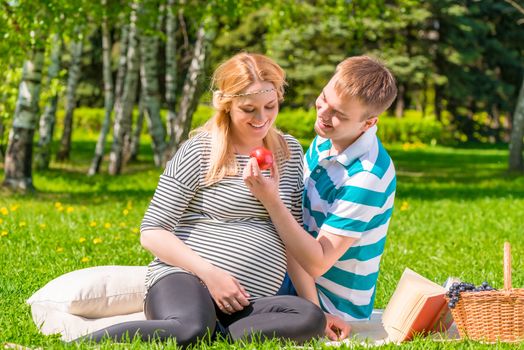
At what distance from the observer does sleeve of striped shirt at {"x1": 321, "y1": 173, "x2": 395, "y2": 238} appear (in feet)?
14.0

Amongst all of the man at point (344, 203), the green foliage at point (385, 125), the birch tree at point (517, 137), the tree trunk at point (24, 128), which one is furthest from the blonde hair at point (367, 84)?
the green foliage at point (385, 125)

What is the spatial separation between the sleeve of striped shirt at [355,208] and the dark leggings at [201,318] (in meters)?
0.39

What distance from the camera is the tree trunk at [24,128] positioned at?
38.3ft

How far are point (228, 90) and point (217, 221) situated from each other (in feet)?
2.03

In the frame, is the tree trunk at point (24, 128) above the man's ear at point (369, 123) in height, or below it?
below

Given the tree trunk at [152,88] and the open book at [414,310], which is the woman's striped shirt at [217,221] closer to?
the open book at [414,310]

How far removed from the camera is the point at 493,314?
13.8 ft

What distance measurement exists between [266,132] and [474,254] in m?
3.78

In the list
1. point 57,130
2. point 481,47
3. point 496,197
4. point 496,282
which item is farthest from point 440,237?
point 57,130

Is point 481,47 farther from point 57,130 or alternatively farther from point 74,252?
point 74,252

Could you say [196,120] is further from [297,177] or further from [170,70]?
[297,177]

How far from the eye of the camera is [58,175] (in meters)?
14.9

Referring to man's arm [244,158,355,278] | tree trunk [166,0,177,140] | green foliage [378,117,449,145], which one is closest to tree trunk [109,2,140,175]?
tree trunk [166,0,177,140]

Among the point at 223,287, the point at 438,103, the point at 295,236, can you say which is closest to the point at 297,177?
the point at 295,236
